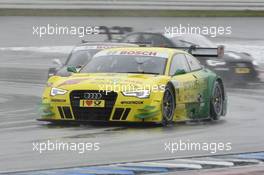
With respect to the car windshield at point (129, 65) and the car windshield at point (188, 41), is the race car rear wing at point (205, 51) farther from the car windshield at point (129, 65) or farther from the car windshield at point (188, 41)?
the car windshield at point (188, 41)

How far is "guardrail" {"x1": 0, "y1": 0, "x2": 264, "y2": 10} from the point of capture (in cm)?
3684

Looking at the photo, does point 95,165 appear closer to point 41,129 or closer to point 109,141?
point 109,141

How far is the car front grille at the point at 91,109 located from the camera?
41.2 ft

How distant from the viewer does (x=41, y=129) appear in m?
12.6

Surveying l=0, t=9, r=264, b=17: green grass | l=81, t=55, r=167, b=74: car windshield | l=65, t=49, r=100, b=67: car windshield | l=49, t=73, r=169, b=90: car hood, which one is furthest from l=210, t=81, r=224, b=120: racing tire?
l=0, t=9, r=264, b=17: green grass

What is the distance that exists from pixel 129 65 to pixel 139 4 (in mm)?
23513

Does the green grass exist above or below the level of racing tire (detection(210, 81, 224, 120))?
above

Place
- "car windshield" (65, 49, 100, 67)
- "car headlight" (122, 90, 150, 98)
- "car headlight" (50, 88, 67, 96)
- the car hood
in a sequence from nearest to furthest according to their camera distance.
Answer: "car headlight" (122, 90, 150, 98) < the car hood < "car headlight" (50, 88, 67, 96) < "car windshield" (65, 49, 100, 67)

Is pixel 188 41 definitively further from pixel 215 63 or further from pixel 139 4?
pixel 139 4

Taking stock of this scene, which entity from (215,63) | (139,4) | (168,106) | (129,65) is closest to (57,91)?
(129,65)

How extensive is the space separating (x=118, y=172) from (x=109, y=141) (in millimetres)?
2346

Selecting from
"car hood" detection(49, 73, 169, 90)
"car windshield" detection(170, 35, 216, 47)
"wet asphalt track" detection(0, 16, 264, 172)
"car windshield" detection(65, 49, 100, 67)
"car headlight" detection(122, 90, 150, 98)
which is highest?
"car windshield" detection(170, 35, 216, 47)

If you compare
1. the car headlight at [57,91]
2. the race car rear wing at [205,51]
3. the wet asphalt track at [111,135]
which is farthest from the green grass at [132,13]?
the car headlight at [57,91]

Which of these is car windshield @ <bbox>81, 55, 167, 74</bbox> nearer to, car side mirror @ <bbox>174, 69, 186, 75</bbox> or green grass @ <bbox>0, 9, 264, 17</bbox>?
car side mirror @ <bbox>174, 69, 186, 75</bbox>
